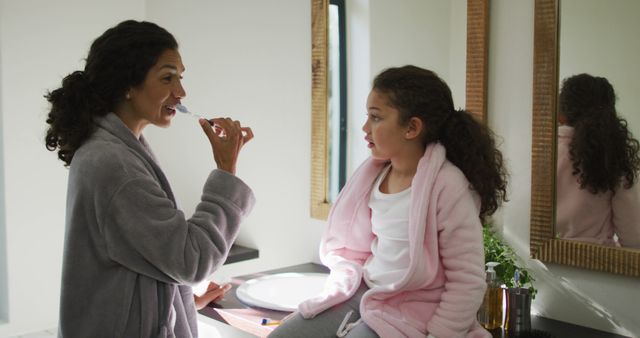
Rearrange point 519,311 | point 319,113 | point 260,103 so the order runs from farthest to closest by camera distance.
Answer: point 260,103
point 319,113
point 519,311

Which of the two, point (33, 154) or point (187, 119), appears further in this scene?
point (187, 119)

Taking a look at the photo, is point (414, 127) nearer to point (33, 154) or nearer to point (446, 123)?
point (446, 123)

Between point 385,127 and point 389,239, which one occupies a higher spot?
point 385,127

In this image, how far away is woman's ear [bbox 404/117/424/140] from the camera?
1429mm

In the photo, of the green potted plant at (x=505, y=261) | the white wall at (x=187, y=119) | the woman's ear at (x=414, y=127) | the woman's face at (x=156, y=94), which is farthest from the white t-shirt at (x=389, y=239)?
the white wall at (x=187, y=119)

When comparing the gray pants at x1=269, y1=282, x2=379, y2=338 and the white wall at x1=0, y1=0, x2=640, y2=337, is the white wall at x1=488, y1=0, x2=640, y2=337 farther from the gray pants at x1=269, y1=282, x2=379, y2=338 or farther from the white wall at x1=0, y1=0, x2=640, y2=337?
the white wall at x1=0, y1=0, x2=640, y2=337

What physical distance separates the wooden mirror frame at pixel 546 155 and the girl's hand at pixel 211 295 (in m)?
0.79

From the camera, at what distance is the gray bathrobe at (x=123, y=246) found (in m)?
1.27

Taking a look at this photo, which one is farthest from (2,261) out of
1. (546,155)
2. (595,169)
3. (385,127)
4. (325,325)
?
(595,169)

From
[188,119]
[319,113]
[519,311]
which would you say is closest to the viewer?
[519,311]

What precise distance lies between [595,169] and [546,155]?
12cm

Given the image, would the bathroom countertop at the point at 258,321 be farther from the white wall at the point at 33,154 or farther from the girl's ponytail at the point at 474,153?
the white wall at the point at 33,154

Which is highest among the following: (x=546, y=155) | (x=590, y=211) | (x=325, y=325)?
(x=546, y=155)

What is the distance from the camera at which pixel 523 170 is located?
1629 mm
